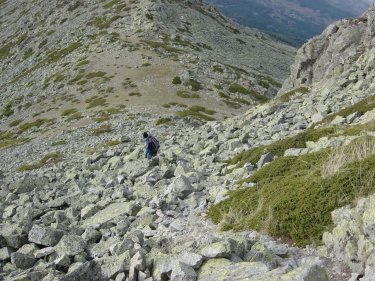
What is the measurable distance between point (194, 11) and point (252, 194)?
413 feet

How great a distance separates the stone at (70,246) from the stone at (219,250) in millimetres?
5297

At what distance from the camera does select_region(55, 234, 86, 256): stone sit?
1267 centimetres

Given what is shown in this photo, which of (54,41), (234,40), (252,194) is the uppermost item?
(252,194)

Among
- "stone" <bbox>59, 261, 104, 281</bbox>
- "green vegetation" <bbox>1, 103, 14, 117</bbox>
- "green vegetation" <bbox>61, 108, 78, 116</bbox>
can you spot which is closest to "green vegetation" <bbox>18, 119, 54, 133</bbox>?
"green vegetation" <bbox>61, 108, 78, 116</bbox>

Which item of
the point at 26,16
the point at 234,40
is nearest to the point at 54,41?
the point at 26,16

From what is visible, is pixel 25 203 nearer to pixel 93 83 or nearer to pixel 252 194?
pixel 252 194

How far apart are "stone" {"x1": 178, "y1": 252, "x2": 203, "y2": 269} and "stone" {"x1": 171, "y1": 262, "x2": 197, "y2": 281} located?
17 cm

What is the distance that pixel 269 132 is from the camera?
81.8 feet

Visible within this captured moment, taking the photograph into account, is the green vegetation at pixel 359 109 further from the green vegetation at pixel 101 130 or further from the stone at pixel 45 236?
the green vegetation at pixel 101 130

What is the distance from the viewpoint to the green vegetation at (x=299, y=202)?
9758 mm

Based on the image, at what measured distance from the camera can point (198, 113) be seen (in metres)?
60.8

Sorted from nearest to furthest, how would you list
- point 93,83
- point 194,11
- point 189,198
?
point 189,198 < point 93,83 < point 194,11

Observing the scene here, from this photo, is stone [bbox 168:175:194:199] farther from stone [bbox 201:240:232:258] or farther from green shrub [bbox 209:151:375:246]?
stone [bbox 201:240:232:258]

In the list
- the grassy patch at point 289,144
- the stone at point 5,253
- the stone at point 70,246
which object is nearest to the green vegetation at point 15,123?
the grassy patch at point 289,144
